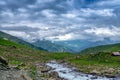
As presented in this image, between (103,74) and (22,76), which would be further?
(103,74)

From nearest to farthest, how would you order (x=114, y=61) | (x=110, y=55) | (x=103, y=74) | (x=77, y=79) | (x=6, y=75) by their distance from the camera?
(x=6, y=75), (x=77, y=79), (x=103, y=74), (x=114, y=61), (x=110, y=55)

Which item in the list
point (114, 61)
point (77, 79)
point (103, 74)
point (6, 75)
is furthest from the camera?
point (114, 61)

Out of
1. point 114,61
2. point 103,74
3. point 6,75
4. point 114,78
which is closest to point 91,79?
point 114,78

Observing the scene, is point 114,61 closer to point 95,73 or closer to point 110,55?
point 110,55

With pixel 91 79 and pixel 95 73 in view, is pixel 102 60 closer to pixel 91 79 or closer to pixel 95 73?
pixel 95 73

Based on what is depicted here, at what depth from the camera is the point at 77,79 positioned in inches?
3556

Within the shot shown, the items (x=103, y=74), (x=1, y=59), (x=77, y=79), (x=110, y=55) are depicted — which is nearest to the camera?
(x=1, y=59)

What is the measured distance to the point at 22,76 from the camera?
129ft

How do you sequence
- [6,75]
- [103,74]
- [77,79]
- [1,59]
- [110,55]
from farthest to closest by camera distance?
[110,55]
[103,74]
[77,79]
[1,59]
[6,75]

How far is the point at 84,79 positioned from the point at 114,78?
1130 centimetres

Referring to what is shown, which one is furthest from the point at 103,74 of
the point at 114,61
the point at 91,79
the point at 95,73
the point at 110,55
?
the point at 110,55

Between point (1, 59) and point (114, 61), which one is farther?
point (114, 61)

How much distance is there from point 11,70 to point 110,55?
159 m

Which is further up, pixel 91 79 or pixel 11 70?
pixel 11 70
